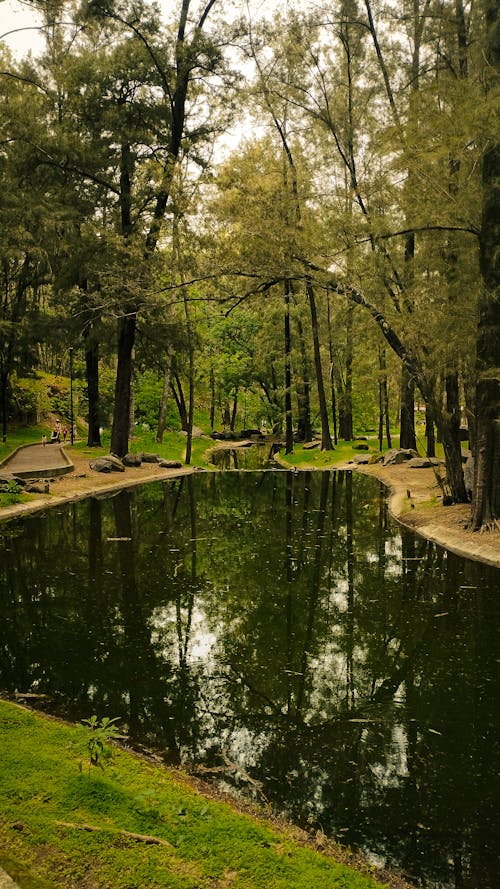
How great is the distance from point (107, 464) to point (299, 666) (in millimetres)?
19729

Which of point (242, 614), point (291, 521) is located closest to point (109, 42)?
point (291, 521)

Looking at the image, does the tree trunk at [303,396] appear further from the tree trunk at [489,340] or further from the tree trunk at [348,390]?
the tree trunk at [489,340]

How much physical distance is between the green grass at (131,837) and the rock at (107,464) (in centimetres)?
2126

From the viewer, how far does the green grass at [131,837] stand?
3.77m

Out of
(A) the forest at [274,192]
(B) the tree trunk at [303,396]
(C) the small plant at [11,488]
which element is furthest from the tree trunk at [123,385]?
(B) the tree trunk at [303,396]

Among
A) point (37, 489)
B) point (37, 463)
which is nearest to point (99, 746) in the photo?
point (37, 489)

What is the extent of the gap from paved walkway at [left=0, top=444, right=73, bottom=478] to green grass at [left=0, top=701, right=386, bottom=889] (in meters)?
17.9

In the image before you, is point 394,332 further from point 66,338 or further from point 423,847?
point 66,338

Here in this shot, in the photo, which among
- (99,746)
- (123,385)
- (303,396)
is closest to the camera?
(99,746)

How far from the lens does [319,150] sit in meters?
Answer: 28.4

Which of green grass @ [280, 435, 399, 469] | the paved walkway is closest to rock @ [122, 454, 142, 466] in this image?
the paved walkway

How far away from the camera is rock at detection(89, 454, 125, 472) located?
85.1 feet

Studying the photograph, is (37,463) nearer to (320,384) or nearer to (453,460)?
(453,460)

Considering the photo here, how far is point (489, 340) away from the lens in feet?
46.7
